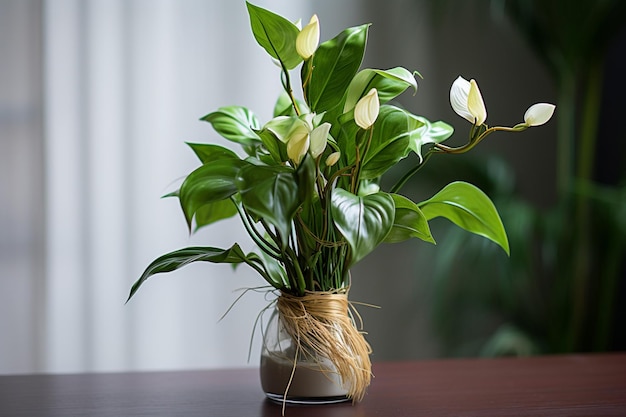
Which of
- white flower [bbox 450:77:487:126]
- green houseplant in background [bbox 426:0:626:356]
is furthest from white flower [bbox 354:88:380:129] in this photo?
green houseplant in background [bbox 426:0:626:356]

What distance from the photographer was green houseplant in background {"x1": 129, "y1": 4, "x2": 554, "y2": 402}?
2.59 ft

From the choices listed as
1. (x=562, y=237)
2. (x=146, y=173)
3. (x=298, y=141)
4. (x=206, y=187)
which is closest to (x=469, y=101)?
Result: (x=298, y=141)

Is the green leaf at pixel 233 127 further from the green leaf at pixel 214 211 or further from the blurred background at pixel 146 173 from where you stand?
the blurred background at pixel 146 173

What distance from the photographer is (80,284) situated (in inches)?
78.0

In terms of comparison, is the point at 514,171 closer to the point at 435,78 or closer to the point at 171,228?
the point at 435,78

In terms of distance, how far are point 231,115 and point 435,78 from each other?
4.22ft

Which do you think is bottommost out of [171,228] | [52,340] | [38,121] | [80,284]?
[52,340]

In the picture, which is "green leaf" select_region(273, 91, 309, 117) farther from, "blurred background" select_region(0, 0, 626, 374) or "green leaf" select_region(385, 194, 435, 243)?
"blurred background" select_region(0, 0, 626, 374)

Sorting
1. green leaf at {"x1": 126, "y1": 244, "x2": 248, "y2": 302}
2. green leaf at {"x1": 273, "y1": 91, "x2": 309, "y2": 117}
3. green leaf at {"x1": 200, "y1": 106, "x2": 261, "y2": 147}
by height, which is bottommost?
green leaf at {"x1": 126, "y1": 244, "x2": 248, "y2": 302}

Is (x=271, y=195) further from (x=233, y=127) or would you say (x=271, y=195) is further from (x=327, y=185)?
(x=233, y=127)

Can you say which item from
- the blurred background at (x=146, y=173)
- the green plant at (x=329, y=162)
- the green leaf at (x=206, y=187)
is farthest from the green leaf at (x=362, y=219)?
the blurred background at (x=146, y=173)

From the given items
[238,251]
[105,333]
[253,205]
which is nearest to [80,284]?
[105,333]

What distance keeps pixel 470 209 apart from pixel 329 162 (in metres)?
0.20

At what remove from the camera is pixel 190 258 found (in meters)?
0.84
